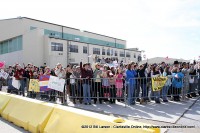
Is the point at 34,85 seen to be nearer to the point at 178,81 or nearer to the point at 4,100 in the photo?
the point at 4,100

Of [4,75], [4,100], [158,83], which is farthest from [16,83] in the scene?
[158,83]

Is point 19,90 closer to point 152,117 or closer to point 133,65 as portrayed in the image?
point 133,65

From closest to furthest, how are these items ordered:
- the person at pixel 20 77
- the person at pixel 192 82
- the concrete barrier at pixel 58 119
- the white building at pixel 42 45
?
the concrete barrier at pixel 58 119 → the person at pixel 192 82 → the person at pixel 20 77 → the white building at pixel 42 45

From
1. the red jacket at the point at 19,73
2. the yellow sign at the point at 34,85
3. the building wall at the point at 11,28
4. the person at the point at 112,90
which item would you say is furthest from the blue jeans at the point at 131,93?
the building wall at the point at 11,28

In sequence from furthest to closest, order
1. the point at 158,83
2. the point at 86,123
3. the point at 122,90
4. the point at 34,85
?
the point at 34,85 → the point at 122,90 → the point at 158,83 → the point at 86,123

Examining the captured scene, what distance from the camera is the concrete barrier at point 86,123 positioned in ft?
12.3

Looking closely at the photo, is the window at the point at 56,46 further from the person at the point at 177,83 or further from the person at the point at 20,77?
the person at the point at 177,83

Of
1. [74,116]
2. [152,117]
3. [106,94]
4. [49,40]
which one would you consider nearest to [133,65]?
[106,94]

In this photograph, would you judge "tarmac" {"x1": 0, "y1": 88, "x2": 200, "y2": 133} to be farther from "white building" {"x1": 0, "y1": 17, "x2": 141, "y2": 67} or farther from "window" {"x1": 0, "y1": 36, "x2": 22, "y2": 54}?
"window" {"x1": 0, "y1": 36, "x2": 22, "y2": 54}

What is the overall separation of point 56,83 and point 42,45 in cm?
3282

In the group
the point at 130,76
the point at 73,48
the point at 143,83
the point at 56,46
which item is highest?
the point at 56,46

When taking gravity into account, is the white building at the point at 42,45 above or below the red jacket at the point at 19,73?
above

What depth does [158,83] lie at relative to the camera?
34.9 feet

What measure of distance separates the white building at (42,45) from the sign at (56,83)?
90.1 feet
